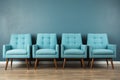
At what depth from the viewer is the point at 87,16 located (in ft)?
15.8

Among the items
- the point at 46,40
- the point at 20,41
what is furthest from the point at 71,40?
the point at 20,41

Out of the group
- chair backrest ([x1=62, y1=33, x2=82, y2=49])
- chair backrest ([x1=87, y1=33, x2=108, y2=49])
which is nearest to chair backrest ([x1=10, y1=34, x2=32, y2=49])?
chair backrest ([x1=62, y1=33, x2=82, y2=49])

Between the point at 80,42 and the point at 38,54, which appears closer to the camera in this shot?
the point at 38,54

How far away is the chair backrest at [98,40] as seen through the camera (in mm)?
4508

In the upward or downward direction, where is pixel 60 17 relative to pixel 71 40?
upward

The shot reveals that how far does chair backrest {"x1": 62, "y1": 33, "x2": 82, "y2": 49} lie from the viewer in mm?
4504

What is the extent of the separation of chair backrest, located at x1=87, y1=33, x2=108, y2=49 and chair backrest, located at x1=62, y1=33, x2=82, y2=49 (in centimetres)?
26

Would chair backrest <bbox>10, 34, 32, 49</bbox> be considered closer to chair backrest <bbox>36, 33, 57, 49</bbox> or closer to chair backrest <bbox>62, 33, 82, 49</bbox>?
chair backrest <bbox>36, 33, 57, 49</bbox>

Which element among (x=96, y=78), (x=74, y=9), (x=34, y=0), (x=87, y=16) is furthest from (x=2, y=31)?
(x=96, y=78)

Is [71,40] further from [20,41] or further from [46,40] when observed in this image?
[20,41]

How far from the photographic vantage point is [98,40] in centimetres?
455

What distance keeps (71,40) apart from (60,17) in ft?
2.42

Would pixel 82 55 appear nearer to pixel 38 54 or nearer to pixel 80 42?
pixel 80 42

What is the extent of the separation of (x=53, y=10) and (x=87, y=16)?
938mm
